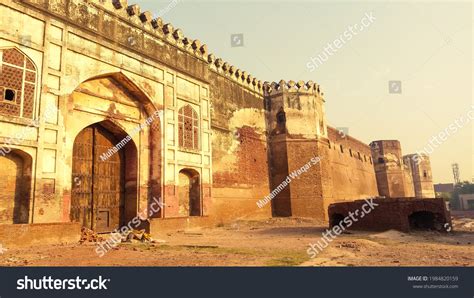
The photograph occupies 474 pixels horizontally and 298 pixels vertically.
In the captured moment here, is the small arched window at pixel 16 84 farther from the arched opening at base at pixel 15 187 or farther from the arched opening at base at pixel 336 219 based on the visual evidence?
the arched opening at base at pixel 336 219

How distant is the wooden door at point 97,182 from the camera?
9.92m

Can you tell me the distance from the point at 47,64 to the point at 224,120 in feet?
26.0

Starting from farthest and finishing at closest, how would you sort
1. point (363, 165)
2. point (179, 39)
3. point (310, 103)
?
point (363, 165) → point (310, 103) → point (179, 39)

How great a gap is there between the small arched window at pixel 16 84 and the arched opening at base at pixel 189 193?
565 cm

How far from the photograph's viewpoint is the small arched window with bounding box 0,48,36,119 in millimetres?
7695

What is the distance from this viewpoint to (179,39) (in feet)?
42.8

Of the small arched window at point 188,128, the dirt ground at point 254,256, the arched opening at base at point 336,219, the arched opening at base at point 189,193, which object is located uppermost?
the small arched window at point 188,128

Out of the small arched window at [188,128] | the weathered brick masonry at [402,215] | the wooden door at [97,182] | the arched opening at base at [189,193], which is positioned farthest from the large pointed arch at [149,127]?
the weathered brick masonry at [402,215]

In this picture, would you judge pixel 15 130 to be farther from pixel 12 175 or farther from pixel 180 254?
pixel 180 254

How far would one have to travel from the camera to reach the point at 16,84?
25.8 ft

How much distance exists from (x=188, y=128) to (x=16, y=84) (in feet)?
19.4

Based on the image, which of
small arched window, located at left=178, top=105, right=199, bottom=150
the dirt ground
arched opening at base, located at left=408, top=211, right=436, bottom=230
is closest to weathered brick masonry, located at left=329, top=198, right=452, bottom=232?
arched opening at base, located at left=408, top=211, right=436, bottom=230
